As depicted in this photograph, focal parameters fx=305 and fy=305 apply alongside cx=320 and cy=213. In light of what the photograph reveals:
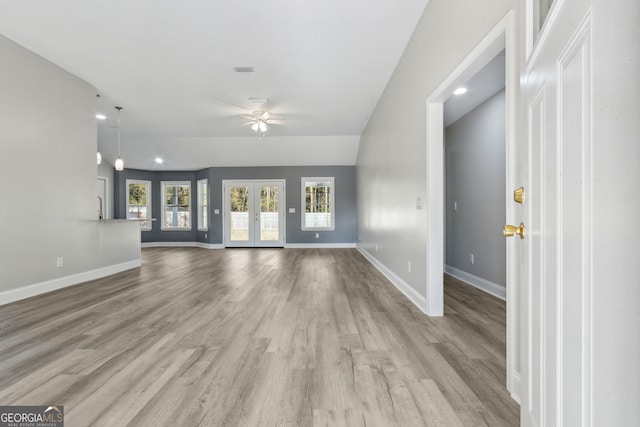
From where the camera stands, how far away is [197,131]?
7.09 meters

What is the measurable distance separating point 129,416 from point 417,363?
1.58m

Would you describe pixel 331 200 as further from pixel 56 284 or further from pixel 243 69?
pixel 56 284

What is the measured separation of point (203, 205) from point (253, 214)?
165 cm

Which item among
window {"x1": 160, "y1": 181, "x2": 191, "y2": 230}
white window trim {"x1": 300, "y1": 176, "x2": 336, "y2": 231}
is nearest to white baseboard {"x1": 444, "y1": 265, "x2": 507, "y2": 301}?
white window trim {"x1": 300, "y1": 176, "x2": 336, "y2": 231}

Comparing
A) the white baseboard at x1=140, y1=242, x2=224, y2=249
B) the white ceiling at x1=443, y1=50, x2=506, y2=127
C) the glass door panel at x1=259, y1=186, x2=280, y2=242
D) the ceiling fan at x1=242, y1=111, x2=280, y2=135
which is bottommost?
the white baseboard at x1=140, y1=242, x2=224, y2=249

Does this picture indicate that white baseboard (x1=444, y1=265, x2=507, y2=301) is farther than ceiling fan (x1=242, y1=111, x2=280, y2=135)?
No

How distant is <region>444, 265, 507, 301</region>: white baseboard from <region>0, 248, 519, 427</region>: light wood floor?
0.67 ft

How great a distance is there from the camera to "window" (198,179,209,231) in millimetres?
9234

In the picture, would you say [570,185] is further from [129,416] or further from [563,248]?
[129,416]

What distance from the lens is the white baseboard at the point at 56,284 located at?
10.9ft

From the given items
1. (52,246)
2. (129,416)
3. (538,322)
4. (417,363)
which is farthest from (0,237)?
(538,322)

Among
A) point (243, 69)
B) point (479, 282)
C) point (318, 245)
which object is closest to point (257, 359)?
point (479, 282)

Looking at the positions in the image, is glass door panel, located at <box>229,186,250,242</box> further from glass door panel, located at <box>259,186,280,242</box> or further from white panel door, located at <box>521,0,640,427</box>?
white panel door, located at <box>521,0,640,427</box>

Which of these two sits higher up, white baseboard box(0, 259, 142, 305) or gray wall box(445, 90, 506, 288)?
gray wall box(445, 90, 506, 288)
